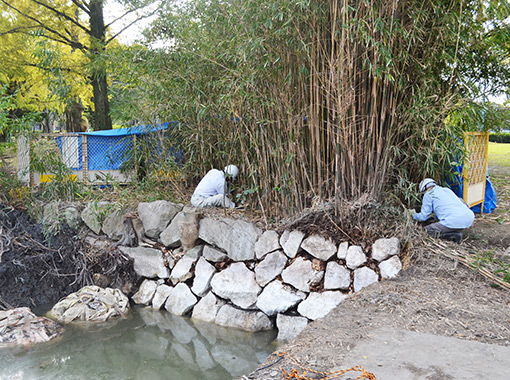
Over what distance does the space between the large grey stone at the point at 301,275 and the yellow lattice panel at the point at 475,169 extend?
1.75 meters

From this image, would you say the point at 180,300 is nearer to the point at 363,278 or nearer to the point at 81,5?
the point at 363,278

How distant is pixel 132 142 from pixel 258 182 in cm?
201

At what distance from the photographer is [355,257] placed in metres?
3.72

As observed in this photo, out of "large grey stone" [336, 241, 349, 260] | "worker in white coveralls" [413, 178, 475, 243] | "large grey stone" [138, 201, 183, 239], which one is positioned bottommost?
"large grey stone" [336, 241, 349, 260]

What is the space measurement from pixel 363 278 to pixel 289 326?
0.78 meters

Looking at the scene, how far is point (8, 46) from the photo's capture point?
7164 mm

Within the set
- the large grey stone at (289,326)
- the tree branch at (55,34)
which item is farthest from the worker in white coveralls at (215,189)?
the tree branch at (55,34)

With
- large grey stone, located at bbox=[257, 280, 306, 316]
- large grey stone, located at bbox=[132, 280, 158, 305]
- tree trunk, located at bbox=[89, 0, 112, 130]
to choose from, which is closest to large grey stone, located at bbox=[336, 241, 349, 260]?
large grey stone, located at bbox=[257, 280, 306, 316]

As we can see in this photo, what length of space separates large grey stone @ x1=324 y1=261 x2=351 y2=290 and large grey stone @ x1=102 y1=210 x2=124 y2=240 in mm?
2491

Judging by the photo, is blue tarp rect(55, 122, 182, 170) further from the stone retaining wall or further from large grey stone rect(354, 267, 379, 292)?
large grey stone rect(354, 267, 379, 292)

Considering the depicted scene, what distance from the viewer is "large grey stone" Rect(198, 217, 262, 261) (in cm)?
425

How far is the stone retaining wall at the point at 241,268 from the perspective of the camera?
12.3ft

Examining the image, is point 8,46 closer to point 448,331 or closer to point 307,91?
point 307,91

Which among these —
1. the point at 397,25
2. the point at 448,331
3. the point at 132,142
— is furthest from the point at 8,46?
the point at 448,331
